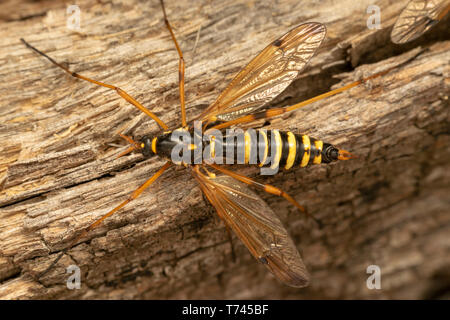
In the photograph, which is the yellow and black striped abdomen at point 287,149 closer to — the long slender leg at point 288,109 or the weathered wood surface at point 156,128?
the long slender leg at point 288,109

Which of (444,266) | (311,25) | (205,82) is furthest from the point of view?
(444,266)

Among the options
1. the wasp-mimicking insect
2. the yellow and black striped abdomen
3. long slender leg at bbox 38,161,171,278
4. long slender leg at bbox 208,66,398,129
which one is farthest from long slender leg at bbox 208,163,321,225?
long slender leg at bbox 38,161,171,278

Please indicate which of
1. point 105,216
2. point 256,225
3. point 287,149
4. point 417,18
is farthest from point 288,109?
point 105,216

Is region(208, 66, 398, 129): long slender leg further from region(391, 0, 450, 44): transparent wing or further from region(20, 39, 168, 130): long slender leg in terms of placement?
region(20, 39, 168, 130): long slender leg

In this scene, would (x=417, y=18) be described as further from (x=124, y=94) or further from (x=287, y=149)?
(x=124, y=94)

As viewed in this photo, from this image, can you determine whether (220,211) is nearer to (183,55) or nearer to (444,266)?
(183,55)

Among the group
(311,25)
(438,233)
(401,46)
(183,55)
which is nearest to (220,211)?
(183,55)
